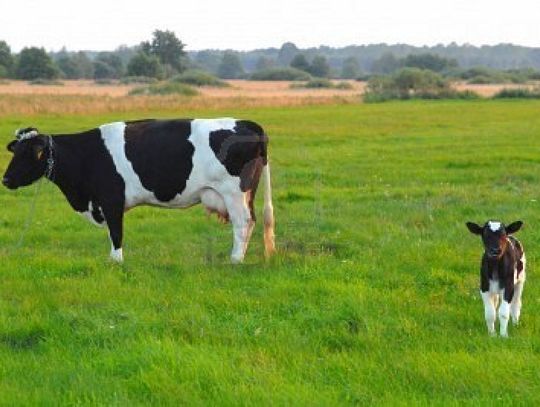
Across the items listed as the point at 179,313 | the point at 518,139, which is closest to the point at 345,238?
the point at 179,313

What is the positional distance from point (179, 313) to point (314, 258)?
2.79m

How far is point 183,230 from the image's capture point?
13117mm

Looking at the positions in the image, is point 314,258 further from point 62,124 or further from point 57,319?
point 62,124

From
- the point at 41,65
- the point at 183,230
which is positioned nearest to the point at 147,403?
the point at 183,230

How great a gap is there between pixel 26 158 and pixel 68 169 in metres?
0.55

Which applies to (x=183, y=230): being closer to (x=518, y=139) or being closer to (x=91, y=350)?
(x=91, y=350)

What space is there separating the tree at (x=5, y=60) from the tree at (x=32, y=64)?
196 cm

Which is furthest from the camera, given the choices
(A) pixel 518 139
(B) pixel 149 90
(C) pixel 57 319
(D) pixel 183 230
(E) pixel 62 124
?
(B) pixel 149 90

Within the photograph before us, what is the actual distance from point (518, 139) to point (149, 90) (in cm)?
4805

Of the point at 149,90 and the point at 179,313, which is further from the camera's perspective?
the point at 149,90

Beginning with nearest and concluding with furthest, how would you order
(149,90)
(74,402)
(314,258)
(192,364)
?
(74,402), (192,364), (314,258), (149,90)

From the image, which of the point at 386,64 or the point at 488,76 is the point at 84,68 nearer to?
the point at 488,76

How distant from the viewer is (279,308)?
26.8 feet

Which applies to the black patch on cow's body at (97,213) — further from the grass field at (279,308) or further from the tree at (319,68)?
the tree at (319,68)
